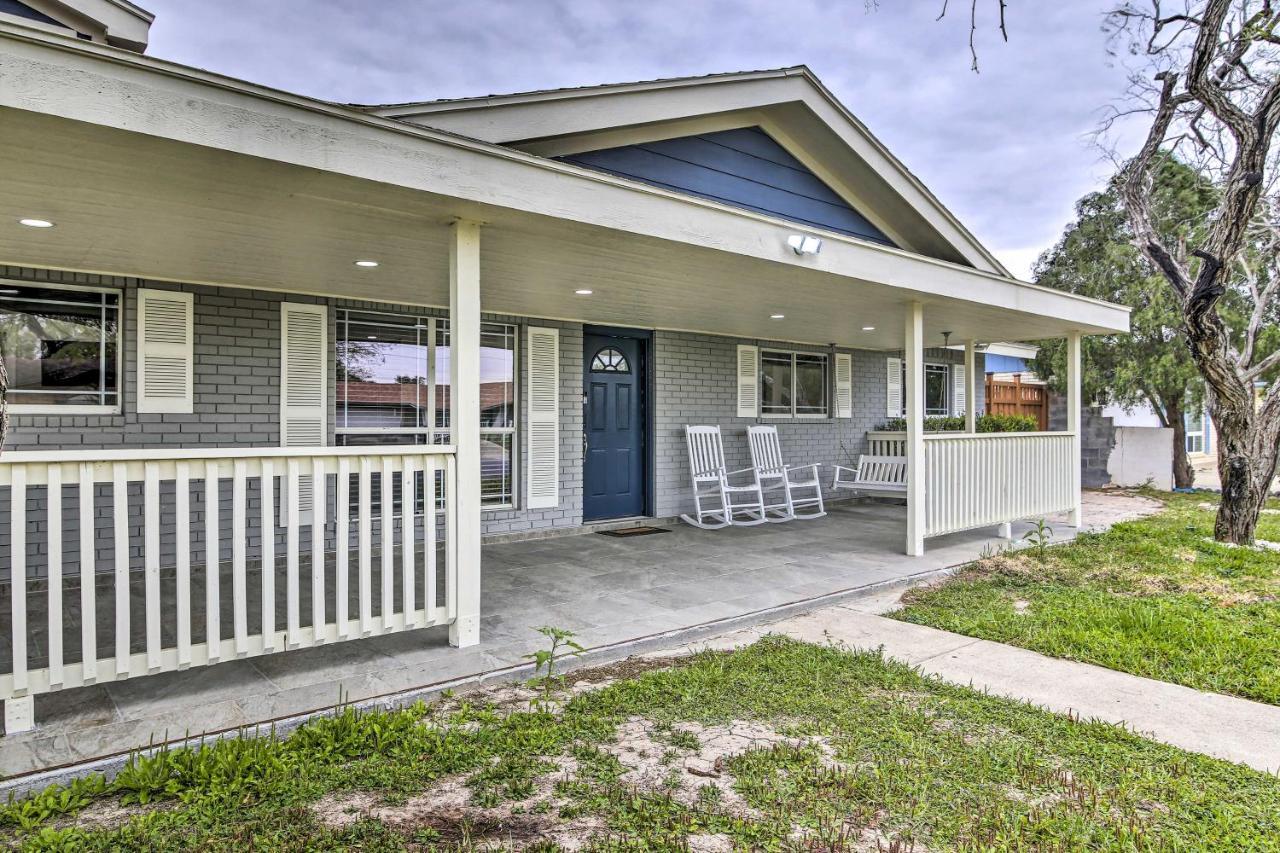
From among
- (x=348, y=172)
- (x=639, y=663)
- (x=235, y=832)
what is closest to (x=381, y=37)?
(x=348, y=172)

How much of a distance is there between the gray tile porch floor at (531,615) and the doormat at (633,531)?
189 mm

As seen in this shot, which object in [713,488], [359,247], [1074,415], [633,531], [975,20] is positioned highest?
[975,20]

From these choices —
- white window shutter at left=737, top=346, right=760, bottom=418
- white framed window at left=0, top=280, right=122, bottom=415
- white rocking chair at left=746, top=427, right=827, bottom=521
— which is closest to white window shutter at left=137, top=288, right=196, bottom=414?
white framed window at left=0, top=280, right=122, bottom=415

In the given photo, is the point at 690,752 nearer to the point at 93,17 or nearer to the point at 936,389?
the point at 93,17

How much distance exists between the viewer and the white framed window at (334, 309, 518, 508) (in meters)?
5.90

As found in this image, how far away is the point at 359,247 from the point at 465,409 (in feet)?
4.33

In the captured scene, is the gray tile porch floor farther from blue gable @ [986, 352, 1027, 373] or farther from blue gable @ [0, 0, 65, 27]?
blue gable @ [986, 352, 1027, 373]

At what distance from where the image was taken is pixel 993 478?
6.78 m

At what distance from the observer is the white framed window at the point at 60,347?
15.2ft

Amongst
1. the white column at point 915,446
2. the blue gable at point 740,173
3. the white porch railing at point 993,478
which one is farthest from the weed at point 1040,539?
the blue gable at point 740,173

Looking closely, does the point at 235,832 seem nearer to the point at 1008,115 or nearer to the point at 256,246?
the point at 256,246

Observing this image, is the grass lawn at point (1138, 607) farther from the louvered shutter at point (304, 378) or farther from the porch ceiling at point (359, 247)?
the louvered shutter at point (304, 378)

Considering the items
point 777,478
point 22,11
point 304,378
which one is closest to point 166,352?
point 304,378

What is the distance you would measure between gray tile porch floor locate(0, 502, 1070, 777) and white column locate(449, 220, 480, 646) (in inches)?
9.5
